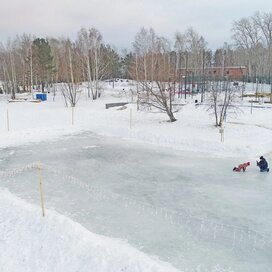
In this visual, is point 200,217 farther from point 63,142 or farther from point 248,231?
point 63,142

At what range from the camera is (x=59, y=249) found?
6.35 meters

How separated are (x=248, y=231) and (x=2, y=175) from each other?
857cm

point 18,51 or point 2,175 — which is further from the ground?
point 18,51

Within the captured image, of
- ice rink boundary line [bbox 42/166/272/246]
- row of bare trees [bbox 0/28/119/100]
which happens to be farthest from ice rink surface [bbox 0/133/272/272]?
row of bare trees [bbox 0/28/119/100]

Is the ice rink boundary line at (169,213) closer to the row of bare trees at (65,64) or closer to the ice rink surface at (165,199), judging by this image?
the ice rink surface at (165,199)

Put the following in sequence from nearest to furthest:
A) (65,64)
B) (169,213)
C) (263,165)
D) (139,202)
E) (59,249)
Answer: (59,249)
(169,213)
(139,202)
(263,165)
(65,64)

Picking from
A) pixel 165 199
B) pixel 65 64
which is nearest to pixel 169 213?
pixel 165 199

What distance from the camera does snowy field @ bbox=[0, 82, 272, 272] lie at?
20.1 ft

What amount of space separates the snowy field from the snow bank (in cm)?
2

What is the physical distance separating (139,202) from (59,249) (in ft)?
10.0

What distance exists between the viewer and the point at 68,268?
18.9 feet

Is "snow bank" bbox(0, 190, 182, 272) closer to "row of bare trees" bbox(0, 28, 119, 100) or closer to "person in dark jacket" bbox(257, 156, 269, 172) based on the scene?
"person in dark jacket" bbox(257, 156, 269, 172)

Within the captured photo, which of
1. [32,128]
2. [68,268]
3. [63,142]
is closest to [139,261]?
[68,268]

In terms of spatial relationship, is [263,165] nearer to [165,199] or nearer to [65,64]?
[165,199]
